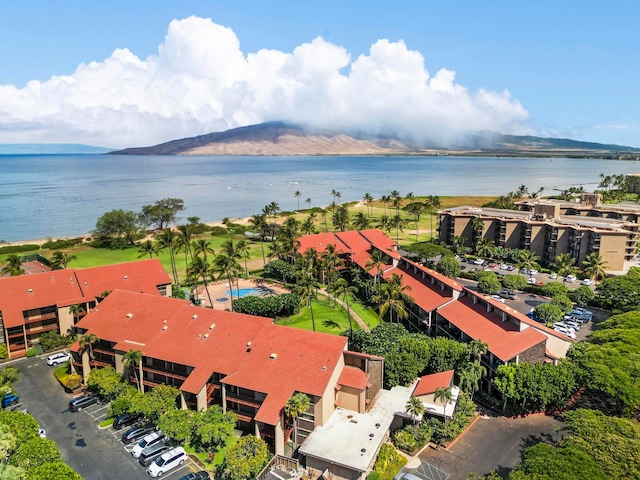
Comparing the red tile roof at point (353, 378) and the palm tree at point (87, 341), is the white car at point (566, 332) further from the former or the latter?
the palm tree at point (87, 341)

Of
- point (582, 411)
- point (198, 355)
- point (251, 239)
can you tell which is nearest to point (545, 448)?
point (582, 411)

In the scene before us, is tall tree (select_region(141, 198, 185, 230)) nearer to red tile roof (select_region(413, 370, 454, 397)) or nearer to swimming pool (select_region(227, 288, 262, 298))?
swimming pool (select_region(227, 288, 262, 298))

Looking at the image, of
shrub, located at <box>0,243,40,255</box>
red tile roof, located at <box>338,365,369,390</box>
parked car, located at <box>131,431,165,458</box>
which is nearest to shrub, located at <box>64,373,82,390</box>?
parked car, located at <box>131,431,165,458</box>

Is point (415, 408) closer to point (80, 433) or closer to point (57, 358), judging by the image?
point (80, 433)

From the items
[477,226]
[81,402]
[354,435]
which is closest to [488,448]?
[354,435]

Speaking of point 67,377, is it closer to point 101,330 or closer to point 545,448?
point 101,330
